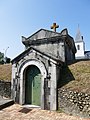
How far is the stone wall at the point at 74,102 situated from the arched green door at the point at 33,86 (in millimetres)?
1901

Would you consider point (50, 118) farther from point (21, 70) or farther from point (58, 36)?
point (58, 36)

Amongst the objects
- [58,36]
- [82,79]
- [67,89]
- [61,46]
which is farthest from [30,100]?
[58,36]

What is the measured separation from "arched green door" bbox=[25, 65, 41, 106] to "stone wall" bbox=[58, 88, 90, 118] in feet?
6.24

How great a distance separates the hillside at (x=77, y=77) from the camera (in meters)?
8.23

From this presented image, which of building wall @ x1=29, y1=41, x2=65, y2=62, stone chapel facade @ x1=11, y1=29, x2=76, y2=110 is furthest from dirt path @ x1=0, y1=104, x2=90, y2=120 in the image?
building wall @ x1=29, y1=41, x2=65, y2=62

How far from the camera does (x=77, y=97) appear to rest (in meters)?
7.74

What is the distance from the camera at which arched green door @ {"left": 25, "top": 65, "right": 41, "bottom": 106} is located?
32.0 feet

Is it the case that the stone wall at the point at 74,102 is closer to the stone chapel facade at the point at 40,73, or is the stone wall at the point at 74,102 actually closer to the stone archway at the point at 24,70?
the stone chapel facade at the point at 40,73

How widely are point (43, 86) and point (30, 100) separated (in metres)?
1.79

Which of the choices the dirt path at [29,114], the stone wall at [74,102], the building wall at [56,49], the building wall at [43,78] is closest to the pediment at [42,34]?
the building wall at [56,49]

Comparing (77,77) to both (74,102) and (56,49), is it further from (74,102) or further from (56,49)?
(56,49)

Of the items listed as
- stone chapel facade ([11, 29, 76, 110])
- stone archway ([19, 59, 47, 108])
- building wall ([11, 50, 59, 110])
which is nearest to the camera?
building wall ([11, 50, 59, 110])

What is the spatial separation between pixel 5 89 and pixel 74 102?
6.28m

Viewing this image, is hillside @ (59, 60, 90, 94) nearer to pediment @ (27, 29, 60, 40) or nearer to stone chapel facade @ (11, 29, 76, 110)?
stone chapel facade @ (11, 29, 76, 110)
